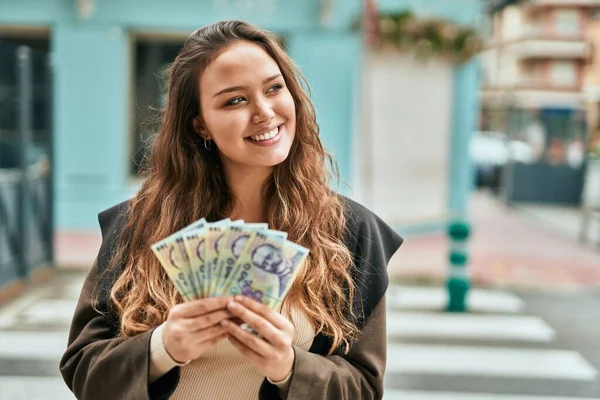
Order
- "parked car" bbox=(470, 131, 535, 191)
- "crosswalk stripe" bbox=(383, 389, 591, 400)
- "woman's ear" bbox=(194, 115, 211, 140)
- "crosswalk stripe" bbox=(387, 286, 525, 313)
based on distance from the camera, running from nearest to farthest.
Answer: "woman's ear" bbox=(194, 115, 211, 140), "crosswalk stripe" bbox=(383, 389, 591, 400), "crosswalk stripe" bbox=(387, 286, 525, 313), "parked car" bbox=(470, 131, 535, 191)

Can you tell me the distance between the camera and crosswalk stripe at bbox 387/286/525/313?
7.81 metres

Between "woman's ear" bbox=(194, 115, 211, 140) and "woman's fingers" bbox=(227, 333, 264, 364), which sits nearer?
"woman's fingers" bbox=(227, 333, 264, 364)

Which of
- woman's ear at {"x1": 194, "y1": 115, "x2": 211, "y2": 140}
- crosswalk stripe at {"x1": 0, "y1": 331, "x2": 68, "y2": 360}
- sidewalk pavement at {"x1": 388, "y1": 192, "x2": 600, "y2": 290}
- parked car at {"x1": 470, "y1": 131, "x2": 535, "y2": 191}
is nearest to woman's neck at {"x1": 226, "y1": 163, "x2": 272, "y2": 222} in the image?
woman's ear at {"x1": 194, "y1": 115, "x2": 211, "y2": 140}

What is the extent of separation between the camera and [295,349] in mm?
1795

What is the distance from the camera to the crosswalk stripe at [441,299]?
7812 mm

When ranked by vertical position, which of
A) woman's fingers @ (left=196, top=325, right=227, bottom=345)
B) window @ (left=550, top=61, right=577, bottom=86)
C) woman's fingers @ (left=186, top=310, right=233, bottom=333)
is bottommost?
woman's fingers @ (left=196, top=325, right=227, bottom=345)

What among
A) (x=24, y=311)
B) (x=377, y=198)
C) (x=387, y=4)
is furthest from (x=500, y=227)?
(x=24, y=311)

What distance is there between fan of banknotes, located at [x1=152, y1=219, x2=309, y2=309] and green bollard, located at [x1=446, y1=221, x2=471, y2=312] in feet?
19.0

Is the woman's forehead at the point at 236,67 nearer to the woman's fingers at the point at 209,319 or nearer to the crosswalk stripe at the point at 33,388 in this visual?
the woman's fingers at the point at 209,319

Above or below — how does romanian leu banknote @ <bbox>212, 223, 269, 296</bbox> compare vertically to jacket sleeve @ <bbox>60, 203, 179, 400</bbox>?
above

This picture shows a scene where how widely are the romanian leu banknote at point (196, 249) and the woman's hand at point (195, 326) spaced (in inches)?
2.2

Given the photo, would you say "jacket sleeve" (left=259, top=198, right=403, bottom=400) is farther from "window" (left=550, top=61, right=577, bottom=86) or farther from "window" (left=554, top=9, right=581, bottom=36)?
"window" (left=554, top=9, right=581, bottom=36)

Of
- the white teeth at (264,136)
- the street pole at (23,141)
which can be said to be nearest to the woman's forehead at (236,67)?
the white teeth at (264,136)

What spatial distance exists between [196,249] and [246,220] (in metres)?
0.48
